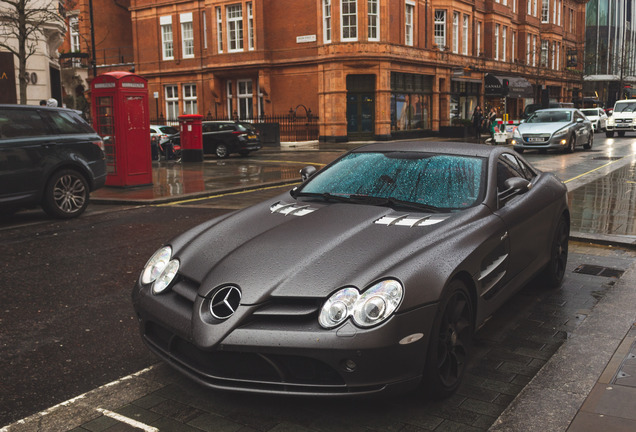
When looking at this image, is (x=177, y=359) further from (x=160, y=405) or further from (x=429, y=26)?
(x=429, y=26)

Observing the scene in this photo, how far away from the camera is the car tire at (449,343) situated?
3330 mm

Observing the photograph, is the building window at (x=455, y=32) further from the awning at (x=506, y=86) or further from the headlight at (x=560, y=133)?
the headlight at (x=560, y=133)

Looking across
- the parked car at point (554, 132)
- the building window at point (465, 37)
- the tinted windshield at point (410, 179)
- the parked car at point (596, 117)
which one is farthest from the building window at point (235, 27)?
the tinted windshield at point (410, 179)

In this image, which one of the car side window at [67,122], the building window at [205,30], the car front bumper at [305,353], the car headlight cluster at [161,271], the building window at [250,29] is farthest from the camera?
the building window at [205,30]

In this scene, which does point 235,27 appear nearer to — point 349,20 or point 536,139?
point 349,20

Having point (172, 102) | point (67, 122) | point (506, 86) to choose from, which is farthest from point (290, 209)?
point (506, 86)

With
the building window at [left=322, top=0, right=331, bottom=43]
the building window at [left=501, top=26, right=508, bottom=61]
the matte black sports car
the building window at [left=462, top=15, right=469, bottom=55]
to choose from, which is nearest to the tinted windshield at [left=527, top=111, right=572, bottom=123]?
the building window at [left=322, top=0, right=331, bottom=43]

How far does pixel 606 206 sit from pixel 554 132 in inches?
491

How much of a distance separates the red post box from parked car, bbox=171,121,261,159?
118 inches

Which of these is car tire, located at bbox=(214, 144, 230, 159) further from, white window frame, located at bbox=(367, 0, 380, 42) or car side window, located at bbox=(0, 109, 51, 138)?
car side window, located at bbox=(0, 109, 51, 138)

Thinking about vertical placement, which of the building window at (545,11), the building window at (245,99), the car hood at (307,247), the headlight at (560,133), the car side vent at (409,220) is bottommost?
the car hood at (307,247)

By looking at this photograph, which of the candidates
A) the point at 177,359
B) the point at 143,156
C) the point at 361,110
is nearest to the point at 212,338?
the point at 177,359

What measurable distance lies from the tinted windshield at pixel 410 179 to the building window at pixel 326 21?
30.7 meters

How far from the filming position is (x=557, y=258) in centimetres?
577
